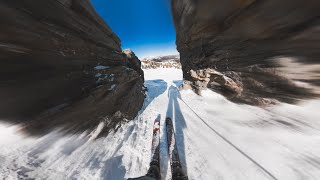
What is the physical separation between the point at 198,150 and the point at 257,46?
5.31m

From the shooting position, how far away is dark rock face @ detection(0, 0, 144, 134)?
16.1 feet

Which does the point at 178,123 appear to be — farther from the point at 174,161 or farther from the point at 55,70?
the point at 55,70

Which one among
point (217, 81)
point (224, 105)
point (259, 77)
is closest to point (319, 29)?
point (259, 77)

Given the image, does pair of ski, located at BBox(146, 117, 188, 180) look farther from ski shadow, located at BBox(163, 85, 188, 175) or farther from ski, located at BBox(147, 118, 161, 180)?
ski shadow, located at BBox(163, 85, 188, 175)

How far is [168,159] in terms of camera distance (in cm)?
534

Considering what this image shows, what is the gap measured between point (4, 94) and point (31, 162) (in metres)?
1.96

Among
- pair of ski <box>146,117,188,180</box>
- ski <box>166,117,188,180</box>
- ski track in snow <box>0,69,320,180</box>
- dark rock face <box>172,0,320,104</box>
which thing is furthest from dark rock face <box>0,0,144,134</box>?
dark rock face <box>172,0,320,104</box>

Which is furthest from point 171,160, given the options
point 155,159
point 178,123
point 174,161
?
point 178,123

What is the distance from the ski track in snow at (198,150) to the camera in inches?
169

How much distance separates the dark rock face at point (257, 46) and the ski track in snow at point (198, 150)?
938mm

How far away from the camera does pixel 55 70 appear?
5992mm

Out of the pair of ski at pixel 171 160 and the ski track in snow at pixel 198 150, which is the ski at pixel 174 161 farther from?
the ski track in snow at pixel 198 150

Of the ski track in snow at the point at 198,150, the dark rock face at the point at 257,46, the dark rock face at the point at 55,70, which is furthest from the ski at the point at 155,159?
the dark rock face at the point at 257,46

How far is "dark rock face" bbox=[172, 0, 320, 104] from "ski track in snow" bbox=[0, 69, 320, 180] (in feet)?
3.08
